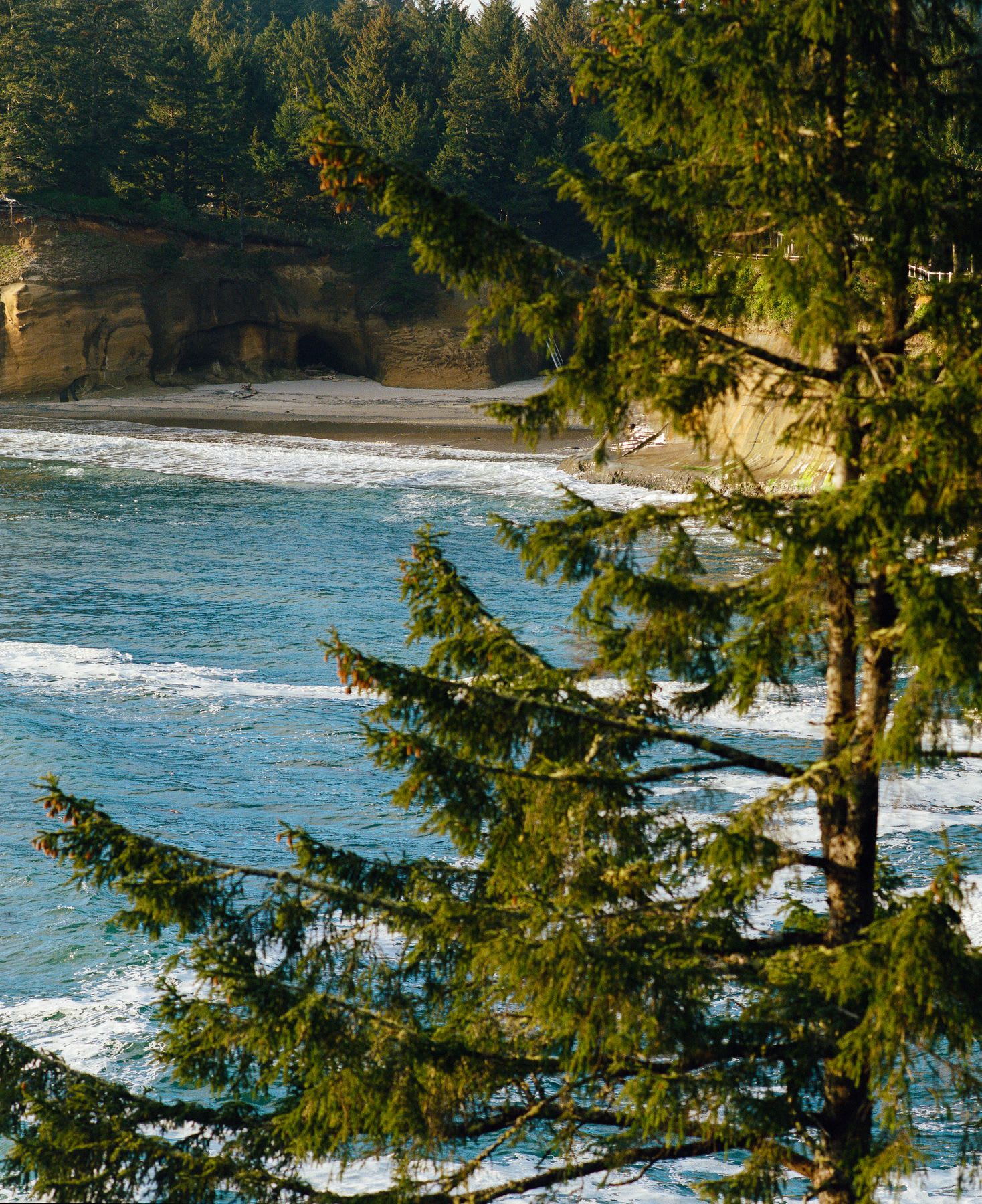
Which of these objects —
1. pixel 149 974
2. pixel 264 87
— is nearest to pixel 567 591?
pixel 149 974

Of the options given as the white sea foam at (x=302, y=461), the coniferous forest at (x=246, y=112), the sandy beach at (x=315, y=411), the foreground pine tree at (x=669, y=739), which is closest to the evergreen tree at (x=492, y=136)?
the coniferous forest at (x=246, y=112)

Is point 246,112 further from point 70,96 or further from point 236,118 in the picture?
point 70,96

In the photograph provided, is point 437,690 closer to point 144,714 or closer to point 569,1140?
point 569,1140

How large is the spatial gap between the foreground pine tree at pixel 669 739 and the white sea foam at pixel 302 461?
26141 mm

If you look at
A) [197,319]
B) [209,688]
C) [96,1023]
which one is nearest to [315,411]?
[197,319]

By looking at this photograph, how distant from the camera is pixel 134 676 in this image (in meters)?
18.0

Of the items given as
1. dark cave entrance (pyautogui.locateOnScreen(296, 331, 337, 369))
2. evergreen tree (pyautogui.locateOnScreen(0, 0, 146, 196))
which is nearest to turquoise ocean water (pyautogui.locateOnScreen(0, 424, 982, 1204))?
evergreen tree (pyautogui.locateOnScreen(0, 0, 146, 196))

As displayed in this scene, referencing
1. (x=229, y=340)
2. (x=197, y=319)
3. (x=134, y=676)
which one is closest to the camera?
(x=134, y=676)

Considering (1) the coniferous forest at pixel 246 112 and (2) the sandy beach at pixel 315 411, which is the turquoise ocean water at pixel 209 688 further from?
(1) the coniferous forest at pixel 246 112

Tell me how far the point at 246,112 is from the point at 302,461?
27.3 metres

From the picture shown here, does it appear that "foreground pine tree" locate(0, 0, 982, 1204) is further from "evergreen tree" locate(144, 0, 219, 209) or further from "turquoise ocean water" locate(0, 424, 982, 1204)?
"evergreen tree" locate(144, 0, 219, 209)

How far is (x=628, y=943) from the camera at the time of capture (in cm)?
498

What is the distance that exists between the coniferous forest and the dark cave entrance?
5.58m

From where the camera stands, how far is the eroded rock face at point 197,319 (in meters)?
48.6
